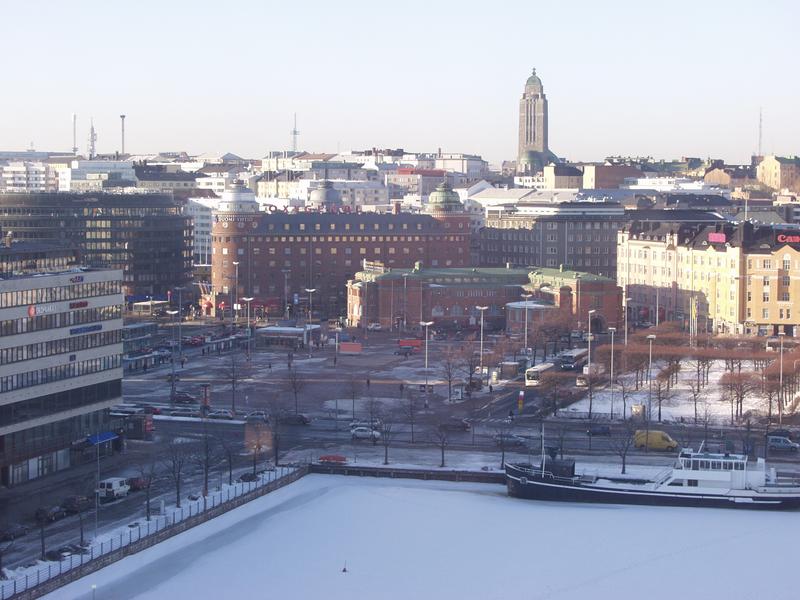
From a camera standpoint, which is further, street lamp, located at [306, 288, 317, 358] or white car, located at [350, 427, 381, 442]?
street lamp, located at [306, 288, 317, 358]

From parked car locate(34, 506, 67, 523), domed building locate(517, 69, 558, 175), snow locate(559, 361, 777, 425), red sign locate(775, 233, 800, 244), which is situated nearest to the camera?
parked car locate(34, 506, 67, 523)

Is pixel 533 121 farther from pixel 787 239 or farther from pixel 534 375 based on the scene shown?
pixel 534 375

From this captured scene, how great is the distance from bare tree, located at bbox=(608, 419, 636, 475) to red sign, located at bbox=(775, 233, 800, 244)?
22.3 m

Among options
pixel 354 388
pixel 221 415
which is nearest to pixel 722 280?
pixel 354 388

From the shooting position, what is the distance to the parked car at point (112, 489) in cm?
3812

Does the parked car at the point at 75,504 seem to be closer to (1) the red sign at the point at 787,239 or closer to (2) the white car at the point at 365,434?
(2) the white car at the point at 365,434

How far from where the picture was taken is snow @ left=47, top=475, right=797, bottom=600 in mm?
31797

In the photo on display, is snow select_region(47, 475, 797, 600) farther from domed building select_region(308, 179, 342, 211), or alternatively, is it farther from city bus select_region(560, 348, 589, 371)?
domed building select_region(308, 179, 342, 211)

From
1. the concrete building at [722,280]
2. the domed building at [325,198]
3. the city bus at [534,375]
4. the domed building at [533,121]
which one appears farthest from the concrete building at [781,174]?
the city bus at [534,375]

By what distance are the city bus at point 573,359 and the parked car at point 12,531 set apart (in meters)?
29.3

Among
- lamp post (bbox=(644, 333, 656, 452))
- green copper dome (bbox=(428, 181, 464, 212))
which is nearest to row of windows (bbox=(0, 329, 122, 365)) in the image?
lamp post (bbox=(644, 333, 656, 452))

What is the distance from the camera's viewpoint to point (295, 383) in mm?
54031

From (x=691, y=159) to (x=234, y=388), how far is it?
13387cm

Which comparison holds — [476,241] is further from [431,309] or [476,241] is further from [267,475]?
[267,475]
